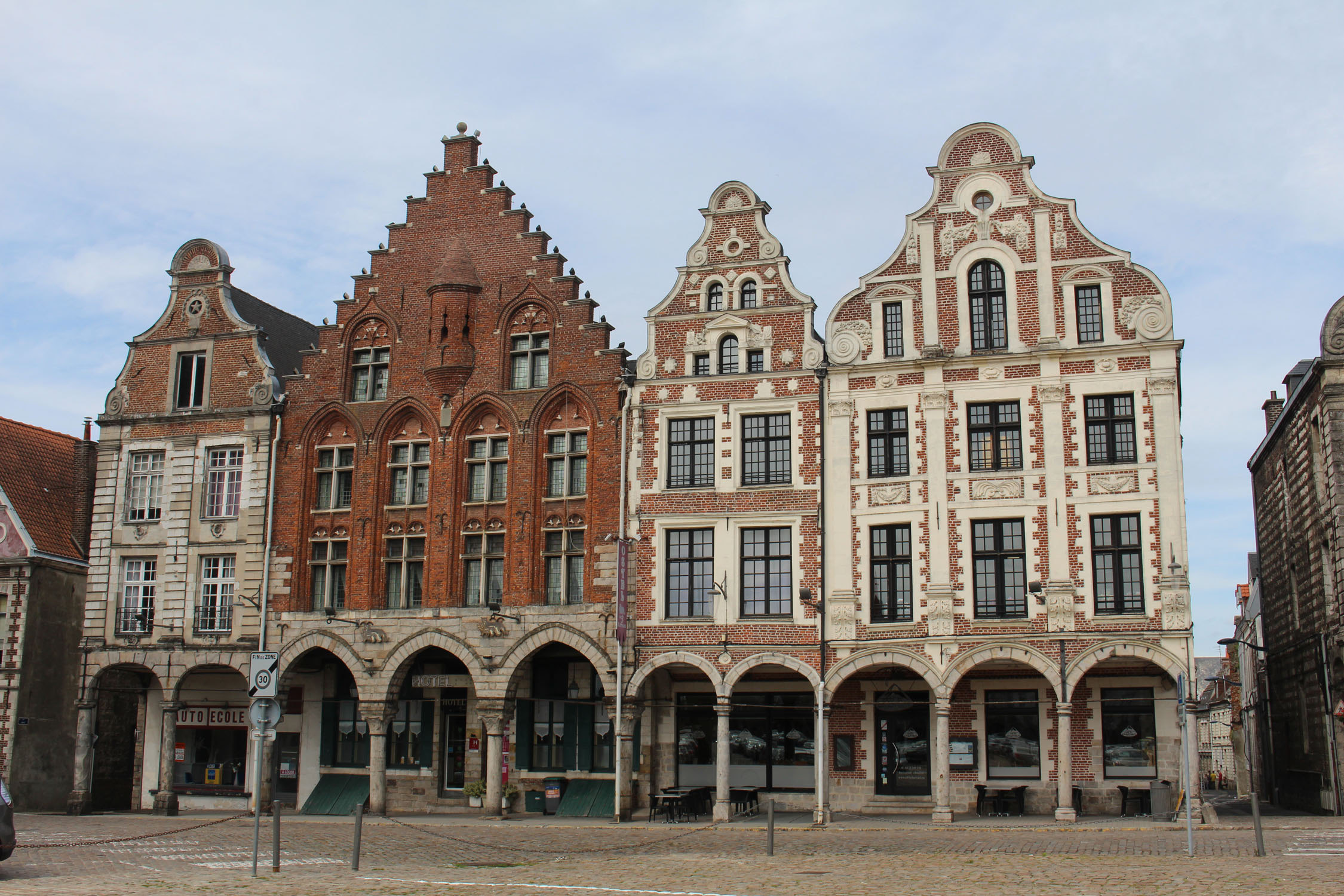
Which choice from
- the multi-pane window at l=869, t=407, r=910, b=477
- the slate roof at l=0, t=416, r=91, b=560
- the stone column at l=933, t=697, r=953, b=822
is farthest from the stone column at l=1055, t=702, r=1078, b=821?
the slate roof at l=0, t=416, r=91, b=560

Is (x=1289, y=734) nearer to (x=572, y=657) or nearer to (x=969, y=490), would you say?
(x=969, y=490)

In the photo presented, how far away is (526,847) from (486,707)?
305 inches

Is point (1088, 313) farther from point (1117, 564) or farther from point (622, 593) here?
point (622, 593)

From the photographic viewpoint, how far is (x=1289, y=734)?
1330 inches

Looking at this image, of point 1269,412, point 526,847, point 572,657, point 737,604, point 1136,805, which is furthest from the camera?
point 1269,412

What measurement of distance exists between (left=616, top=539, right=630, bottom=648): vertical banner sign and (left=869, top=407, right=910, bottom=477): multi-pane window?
5687 millimetres

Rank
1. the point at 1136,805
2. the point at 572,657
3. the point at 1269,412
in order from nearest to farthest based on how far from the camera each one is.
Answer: the point at 1136,805
the point at 572,657
the point at 1269,412

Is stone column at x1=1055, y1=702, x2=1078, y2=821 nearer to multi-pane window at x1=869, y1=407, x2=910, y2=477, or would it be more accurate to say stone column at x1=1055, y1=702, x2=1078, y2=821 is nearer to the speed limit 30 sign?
multi-pane window at x1=869, y1=407, x2=910, y2=477

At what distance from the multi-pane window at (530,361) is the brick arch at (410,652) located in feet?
20.7

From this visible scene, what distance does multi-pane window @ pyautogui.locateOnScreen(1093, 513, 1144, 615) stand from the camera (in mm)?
27516

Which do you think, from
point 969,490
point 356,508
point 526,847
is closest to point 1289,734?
point 969,490

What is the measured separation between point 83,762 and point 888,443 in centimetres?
2113

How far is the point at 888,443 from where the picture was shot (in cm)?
2978

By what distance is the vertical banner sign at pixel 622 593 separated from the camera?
29516 millimetres
